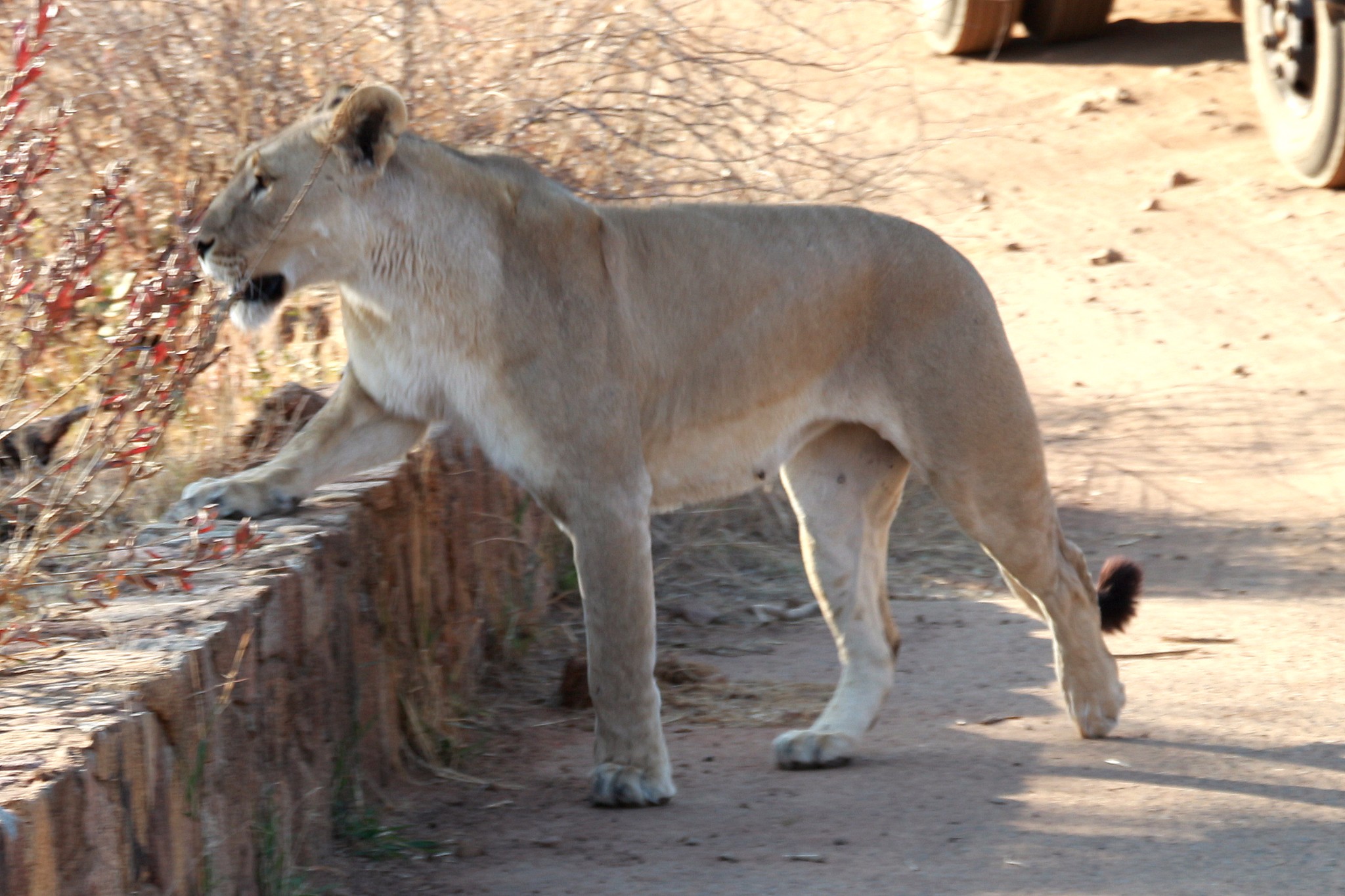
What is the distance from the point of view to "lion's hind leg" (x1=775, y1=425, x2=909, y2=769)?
5.00 m

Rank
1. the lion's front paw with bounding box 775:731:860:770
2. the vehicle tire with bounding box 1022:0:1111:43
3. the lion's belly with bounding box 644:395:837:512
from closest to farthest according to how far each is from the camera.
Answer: the lion's belly with bounding box 644:395:837:512
the lion's front paw with bounding box 775:731:860:770
the vehicle tire with bounding box 1022:0:1111:43

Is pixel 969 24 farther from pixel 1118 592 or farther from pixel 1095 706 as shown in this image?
pixel 1095 706

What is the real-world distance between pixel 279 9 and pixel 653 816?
13.6ft

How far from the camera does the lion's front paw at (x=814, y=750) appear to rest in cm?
481

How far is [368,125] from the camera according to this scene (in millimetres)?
4180

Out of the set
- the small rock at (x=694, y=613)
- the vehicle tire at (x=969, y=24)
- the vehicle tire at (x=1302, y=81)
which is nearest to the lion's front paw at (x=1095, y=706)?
the small rock at (x=694, y=613)

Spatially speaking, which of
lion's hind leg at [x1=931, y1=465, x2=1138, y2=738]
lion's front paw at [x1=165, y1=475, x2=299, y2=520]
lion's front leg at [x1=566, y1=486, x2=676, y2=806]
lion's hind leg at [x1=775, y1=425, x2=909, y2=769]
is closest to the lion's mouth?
lion's front paw at [x1=165, y1=475, x2=299, y2=520]

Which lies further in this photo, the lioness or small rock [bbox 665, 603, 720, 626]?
small rock [bbox 665, 603, 720, 626]

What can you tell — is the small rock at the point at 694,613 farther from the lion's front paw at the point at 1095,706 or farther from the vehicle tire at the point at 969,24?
the vehicle tire at the point at 969,24

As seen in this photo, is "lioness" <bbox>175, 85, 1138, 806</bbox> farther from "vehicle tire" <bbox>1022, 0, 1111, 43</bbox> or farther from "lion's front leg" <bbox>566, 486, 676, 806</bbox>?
"vehicle tire" <bbox>1022, 0, 1111, 43</bbox>

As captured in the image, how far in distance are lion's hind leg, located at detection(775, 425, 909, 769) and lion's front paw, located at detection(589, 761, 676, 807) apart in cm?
73

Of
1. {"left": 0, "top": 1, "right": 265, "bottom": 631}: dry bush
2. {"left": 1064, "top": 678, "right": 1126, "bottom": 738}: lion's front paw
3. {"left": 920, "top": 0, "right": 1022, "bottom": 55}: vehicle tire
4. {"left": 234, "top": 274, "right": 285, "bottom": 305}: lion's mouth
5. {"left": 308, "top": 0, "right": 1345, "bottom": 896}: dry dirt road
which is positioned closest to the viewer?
{"left": 0, "top": 1, "right": 265, "bottom": 631}: dry bush

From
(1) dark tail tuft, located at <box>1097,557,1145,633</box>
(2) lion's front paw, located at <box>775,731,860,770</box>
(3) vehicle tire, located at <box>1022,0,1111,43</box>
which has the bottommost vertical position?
(2) lion's front paw, located at <box>775,731,860,770</box>

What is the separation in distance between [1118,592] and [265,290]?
114 inches
